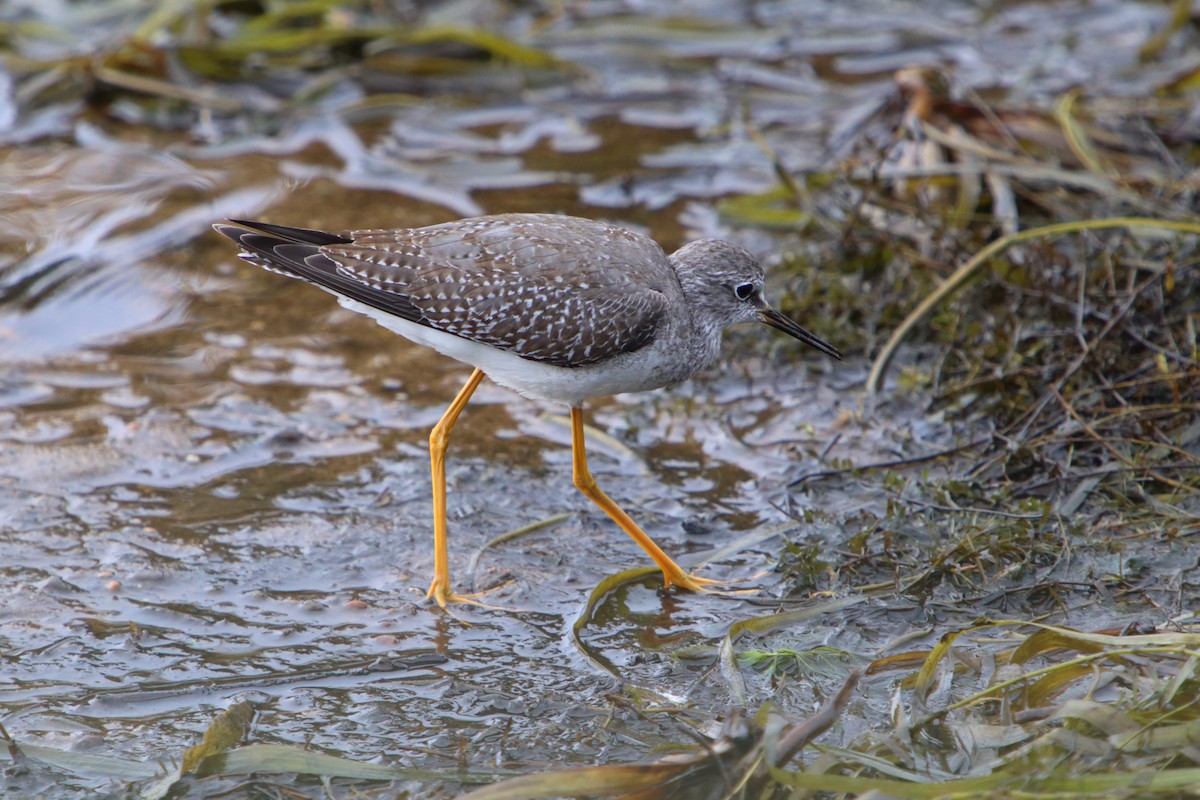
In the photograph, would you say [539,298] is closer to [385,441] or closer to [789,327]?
[789,327]

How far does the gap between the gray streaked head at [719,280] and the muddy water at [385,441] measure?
102 cm

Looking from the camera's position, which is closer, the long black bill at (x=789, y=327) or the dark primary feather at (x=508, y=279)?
the dark primary feather at (x=508, y=279)

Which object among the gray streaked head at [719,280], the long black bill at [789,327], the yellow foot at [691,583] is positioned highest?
the gray streaked head at [719,280]

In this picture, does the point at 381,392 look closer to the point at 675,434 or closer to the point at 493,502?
the point at 493,502

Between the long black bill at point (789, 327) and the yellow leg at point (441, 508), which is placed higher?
the long black bill at point (789, 327)

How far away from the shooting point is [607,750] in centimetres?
459

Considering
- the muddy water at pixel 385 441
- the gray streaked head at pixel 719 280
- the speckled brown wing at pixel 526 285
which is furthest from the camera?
the gray streaked head at pixel 719 280

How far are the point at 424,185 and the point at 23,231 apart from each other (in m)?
2.80

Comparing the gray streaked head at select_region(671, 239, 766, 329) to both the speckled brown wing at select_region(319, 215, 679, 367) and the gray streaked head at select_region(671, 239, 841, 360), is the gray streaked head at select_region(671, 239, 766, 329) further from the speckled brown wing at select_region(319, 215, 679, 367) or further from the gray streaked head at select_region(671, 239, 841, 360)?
the speckled brown wing at select_region(319, 215, 679, 367)

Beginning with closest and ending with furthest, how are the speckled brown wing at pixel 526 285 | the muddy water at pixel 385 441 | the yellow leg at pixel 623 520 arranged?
the muddy water at pixel 385 441 < the speckled brown wing at pixel 526 285 < the yellow leg at pixel 623 520

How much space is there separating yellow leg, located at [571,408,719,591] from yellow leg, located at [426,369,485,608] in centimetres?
58

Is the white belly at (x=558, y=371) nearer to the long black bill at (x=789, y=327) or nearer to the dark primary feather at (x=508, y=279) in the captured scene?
the dark primary feather at (x=508, y=279)

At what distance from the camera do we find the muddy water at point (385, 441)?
16.3 feet

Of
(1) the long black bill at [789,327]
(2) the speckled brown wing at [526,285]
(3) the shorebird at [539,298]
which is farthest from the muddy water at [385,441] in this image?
(2) the speckled brown wing at [526,285]
